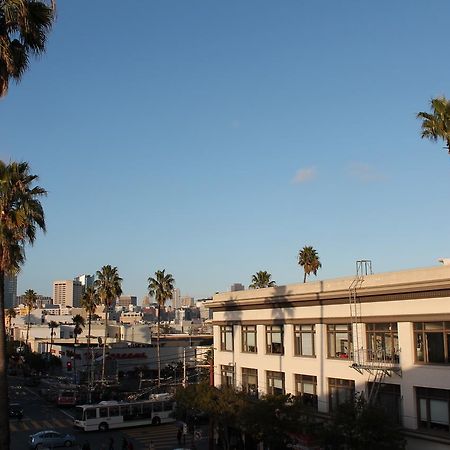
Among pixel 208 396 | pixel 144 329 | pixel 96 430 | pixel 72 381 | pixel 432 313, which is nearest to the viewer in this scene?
pixel 432 313

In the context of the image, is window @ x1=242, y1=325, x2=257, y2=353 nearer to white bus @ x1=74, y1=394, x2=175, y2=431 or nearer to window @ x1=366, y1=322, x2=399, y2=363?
window @ x1=366, y1=322, x2=399, y2=363

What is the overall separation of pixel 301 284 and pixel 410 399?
10489 millimetres

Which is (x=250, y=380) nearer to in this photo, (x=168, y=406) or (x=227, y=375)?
(x=227, y=375)

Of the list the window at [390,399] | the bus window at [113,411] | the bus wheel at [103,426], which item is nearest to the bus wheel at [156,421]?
the bus window at [113,411]

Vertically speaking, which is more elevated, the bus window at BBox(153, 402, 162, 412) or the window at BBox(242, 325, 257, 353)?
the window at BBox(242, 325, 257, 353)

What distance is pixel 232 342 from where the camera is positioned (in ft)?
148

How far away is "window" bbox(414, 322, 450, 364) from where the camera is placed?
1080 inches

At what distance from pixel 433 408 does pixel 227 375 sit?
2014cm

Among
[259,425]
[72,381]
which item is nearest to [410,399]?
[259,425]

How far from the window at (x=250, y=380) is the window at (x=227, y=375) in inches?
60.4

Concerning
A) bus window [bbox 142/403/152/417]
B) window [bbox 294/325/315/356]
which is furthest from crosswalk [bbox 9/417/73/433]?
window [bbox 294/325/315/356]

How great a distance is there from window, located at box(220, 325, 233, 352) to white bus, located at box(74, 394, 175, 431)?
1449 centimetres

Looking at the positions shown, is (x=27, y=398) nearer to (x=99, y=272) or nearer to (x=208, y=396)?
(x=99, y=272)

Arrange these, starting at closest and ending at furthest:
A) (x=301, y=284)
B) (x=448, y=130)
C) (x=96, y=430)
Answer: (x=448, y=130)
(x=301, y=284)
(x=96, y=430)
